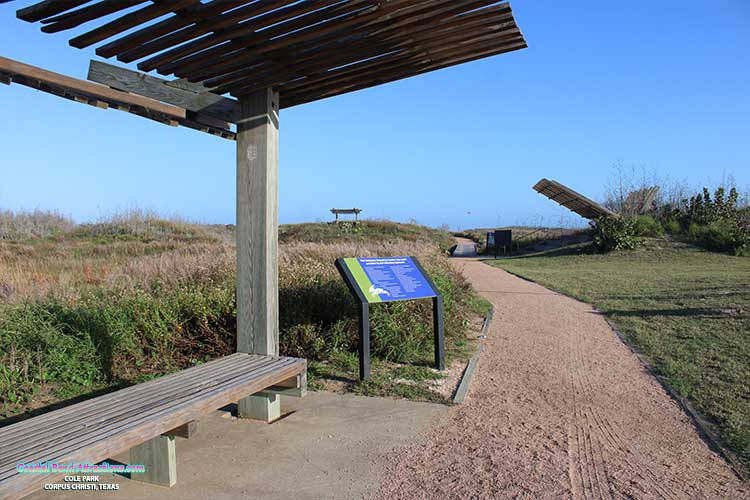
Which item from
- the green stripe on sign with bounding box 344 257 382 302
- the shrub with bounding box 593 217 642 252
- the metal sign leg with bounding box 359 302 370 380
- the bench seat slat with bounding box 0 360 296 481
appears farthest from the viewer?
the shrub with bounding box 593 217 642 252

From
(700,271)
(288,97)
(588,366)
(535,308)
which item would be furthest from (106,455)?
(700,271)

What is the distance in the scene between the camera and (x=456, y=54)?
13.7ft

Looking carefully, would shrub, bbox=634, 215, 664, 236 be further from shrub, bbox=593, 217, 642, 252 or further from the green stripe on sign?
the green stripe on sign

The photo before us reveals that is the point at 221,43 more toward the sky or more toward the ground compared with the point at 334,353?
more toward the sky

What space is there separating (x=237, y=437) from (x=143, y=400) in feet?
3.42

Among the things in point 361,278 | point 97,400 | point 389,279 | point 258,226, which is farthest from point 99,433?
point 389,279

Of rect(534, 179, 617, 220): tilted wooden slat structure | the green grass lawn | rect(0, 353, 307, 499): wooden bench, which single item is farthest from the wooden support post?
rect(534, 179, 617, 220): tilted wooden slat structure

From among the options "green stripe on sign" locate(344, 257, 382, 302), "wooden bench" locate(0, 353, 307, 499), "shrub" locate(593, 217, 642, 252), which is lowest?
"wooden bench" locate(0, 353, 307, 499)

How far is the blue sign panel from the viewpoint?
6.03 metres

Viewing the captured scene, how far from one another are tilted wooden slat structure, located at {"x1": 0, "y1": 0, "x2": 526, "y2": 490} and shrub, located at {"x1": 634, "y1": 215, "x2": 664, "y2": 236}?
24.4 metres

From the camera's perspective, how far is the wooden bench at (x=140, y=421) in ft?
9.00

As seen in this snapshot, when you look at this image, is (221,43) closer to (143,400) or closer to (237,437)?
(143,400)

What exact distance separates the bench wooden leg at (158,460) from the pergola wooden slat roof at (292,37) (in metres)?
2.33

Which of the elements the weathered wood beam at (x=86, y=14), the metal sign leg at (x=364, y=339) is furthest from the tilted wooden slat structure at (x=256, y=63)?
the metal sign leg at (x=364, y=339)
